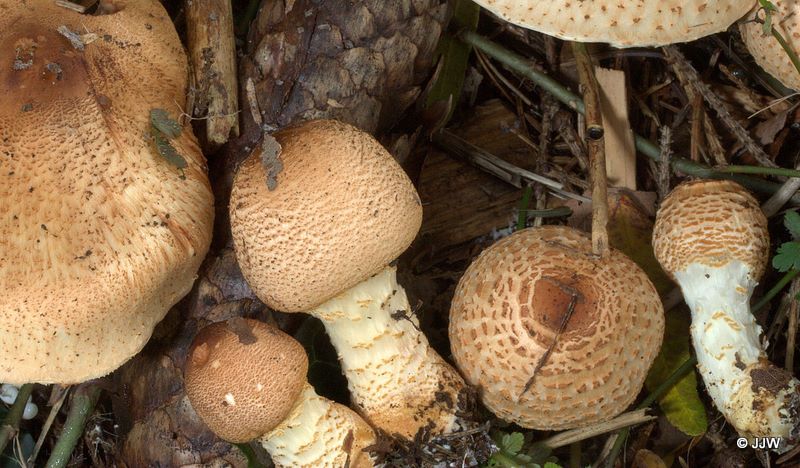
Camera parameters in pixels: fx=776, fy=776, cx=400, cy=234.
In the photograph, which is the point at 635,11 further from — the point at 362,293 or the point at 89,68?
the point at 89,68

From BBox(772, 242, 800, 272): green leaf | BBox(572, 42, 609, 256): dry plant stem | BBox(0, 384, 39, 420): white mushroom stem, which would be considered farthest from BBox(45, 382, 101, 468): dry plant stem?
BBox(772, 242, 800, 272): green leaf

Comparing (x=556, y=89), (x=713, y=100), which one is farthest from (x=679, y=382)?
(x=556, y=89)

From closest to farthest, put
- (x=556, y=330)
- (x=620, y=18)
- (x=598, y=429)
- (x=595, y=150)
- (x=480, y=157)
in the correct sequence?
(x=620, y=18), (x=556, y=330), (x=595, y=150), (x=598, y=429), (x=480, y=157)

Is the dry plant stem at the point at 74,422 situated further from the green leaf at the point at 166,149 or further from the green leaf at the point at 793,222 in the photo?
the green leaf at the point at 793,222

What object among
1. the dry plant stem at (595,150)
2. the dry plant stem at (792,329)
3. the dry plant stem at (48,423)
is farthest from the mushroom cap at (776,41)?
the dry plant stem at (48,423)

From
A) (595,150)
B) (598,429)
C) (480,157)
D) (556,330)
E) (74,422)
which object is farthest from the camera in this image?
(480,157)

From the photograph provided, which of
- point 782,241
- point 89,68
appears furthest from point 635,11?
point 89,68

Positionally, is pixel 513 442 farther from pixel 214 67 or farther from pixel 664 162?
pixel 214 67
